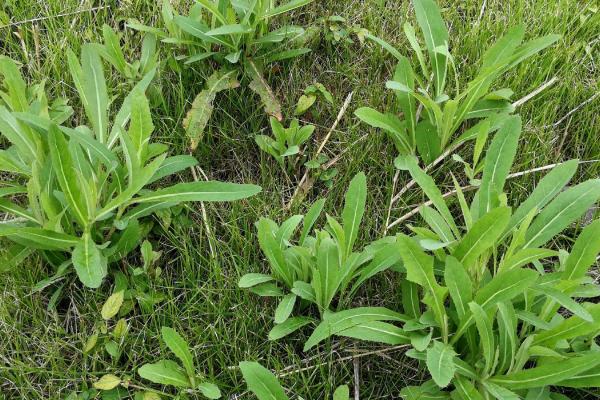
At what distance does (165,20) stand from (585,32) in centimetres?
172

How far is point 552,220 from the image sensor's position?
6.24 feet

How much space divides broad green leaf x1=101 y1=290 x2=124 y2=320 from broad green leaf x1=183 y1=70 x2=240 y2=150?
594 mm

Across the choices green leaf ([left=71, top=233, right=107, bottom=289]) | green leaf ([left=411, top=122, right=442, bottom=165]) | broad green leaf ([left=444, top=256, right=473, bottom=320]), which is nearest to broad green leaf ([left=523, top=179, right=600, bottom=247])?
broad green leaf ([left=444, top=256, right=473, bottom=320])

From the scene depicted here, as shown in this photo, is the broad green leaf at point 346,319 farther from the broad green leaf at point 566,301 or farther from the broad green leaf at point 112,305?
the broad green leaf at point 112,305

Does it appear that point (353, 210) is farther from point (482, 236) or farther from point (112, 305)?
point (112, 305)

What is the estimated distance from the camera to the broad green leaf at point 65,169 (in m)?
1.77

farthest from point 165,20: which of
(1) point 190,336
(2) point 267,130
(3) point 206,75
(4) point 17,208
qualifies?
(1) point 190,336

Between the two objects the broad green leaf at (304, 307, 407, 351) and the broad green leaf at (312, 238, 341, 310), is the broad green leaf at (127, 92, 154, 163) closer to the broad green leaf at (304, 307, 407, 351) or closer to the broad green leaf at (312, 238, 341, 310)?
the broad green leaf at (312, 238, 341, 310)

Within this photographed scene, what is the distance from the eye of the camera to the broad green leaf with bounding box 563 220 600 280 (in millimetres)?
1748


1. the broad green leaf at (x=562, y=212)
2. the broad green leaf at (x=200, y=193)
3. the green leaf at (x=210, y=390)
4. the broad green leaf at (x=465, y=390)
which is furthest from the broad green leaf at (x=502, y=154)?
the green leaf at (x=210, y=390)

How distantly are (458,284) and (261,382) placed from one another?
1.98ft

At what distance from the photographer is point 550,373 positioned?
62.8 inches

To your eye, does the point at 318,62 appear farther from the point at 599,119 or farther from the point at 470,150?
the point at 599,119

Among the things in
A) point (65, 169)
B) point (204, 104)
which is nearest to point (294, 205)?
point (204, 104)
